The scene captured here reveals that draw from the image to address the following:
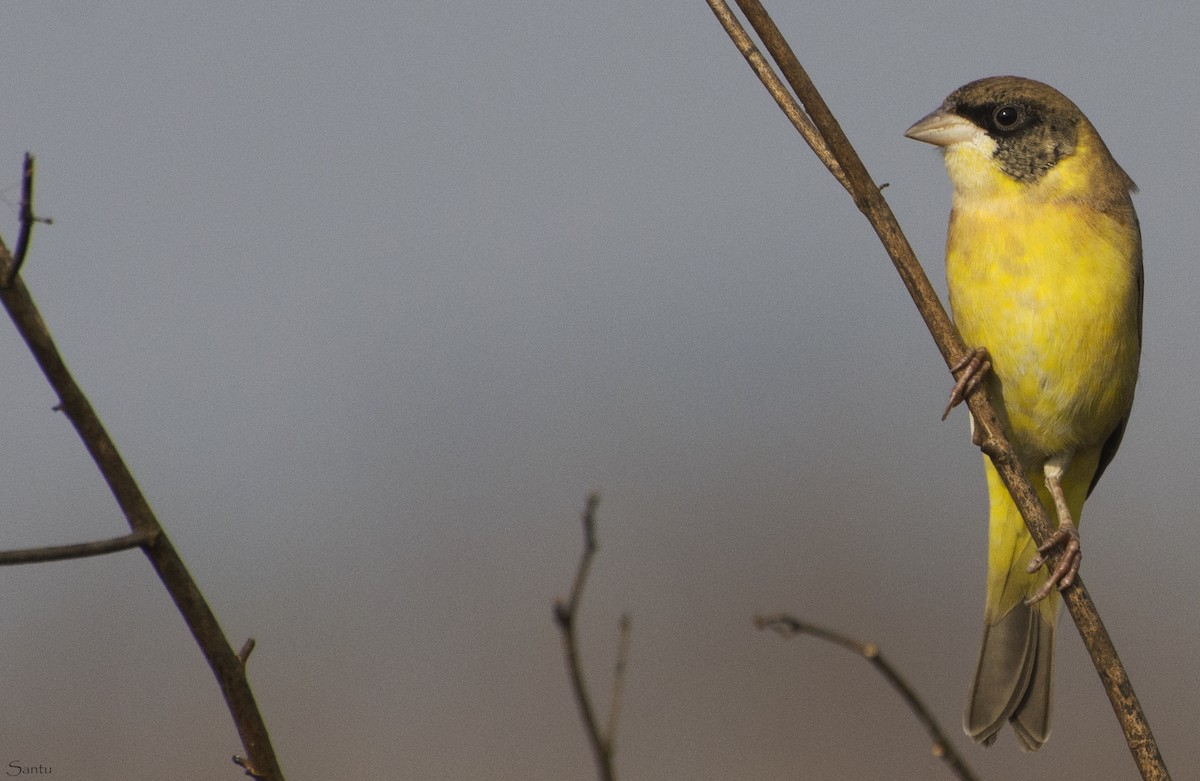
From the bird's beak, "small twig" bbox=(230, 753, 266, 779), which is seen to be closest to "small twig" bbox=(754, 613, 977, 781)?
"small twig" bbox=(230, 753, 266, 779)

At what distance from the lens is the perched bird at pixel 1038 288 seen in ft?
11.1

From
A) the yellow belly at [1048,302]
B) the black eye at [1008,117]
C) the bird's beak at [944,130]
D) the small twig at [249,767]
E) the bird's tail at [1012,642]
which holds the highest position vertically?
the small twig at [249,767]

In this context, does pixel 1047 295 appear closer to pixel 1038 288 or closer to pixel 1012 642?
pixel 1038 288

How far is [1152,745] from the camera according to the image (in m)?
1.91

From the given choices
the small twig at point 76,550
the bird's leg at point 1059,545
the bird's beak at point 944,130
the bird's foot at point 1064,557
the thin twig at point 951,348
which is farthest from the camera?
the bird's beak at point 944,130

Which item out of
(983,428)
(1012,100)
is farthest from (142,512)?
(1012,100)

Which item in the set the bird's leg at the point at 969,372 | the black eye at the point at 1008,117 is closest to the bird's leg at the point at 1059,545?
the bird's leg at the point at 969,372

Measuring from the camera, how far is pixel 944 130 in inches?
140

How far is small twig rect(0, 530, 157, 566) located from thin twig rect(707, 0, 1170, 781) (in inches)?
47.5

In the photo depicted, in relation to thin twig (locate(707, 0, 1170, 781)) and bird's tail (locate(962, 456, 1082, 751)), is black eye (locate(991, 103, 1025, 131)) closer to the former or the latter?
bird's tail (locate(962, 456, 1082, 751))

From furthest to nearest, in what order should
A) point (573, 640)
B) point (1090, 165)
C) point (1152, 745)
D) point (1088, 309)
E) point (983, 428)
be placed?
point (1090, 165) → point (1088, 309) → point (983, 428) → point (1152, 745) → point (573, 640)

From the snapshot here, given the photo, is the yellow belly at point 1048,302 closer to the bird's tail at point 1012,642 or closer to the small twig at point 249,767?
the bird's tail at point 1012,642

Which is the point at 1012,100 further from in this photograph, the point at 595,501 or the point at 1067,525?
the point at 595,501

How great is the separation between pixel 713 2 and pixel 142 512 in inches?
55.7
